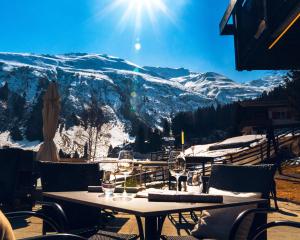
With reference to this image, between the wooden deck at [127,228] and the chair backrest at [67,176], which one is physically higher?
the chair backrest at [67,176]

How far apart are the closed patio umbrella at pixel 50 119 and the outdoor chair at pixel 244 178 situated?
593cm

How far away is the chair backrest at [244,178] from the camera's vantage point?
3.50 metres

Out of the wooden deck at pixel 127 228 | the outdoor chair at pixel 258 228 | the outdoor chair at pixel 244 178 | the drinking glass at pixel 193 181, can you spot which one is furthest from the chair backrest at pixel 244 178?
the wooden deck at pixel 127 228

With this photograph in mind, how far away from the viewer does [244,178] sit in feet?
12.0

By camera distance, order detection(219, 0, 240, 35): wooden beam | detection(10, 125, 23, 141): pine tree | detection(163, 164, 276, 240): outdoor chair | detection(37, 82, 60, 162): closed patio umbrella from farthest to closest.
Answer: detection(10, 125, 23, 141): pine tree < detection(37, 82, 60, 162): closed patio umbrella < detection(219, 0, 240, 35): wooden beam < detection(163, 164, 276, 240): outdoor chair

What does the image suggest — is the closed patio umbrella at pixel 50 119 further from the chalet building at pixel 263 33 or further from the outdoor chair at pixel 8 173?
the chalet building at pixel 263 33

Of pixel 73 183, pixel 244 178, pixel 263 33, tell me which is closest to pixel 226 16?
pixel 263 33

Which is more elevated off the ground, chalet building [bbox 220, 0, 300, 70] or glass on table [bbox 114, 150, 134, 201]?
chalet building [bbox 220, 0, 300, 70]

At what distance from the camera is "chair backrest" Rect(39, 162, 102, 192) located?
387 centimetres

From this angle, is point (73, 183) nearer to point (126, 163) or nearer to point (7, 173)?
point (126, 163)

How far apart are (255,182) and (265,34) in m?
2.02

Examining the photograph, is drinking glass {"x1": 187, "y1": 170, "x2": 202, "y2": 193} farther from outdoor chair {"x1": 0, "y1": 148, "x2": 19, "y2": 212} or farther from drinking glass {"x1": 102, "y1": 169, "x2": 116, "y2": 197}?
outdoor chair {"x1": 0, "y1": 148, "x2": 19, "y2": 212}

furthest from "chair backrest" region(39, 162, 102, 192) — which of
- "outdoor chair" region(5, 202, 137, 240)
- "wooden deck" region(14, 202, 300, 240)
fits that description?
"wooden deck" region(14, 202, 300, 240)

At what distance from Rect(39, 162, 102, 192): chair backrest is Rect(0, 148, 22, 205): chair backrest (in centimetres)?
309
